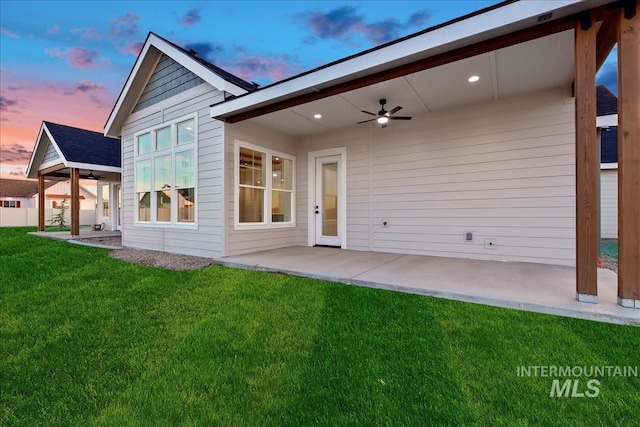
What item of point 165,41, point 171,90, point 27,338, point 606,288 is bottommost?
point 27,338

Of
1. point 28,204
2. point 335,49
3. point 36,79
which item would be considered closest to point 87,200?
point 28,204

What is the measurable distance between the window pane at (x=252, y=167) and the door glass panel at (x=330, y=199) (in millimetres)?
1503

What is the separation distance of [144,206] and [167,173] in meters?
1.34

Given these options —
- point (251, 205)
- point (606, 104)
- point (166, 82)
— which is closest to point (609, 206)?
point (606, 104)

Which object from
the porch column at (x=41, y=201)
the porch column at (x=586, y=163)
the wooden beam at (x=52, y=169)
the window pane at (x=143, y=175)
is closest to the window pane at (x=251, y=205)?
the window pane at (x=143, y=175)

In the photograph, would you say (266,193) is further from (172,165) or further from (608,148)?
(608,148)

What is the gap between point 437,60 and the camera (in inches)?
137

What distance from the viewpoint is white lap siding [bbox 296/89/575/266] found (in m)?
4.50

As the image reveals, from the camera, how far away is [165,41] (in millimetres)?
6230

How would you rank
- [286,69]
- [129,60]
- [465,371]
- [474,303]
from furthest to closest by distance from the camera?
[286,69]
[129,60]
[474,303]
[465,371]

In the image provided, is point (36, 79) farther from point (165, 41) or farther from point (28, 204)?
point (28, 204)

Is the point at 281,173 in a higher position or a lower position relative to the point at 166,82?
lower

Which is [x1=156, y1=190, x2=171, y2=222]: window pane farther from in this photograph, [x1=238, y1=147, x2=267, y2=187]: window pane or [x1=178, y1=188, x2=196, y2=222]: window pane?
[x1=238, y1=147, x2=267, y2=187]: window pane

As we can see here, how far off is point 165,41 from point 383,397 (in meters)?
7.74
